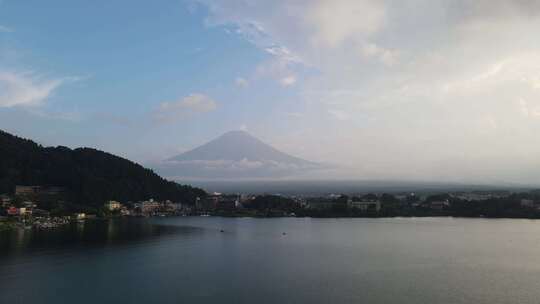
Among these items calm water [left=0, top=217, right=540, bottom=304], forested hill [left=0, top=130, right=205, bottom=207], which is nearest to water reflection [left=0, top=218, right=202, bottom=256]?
calm water [left=0, top=217, right=540, bottom=304]

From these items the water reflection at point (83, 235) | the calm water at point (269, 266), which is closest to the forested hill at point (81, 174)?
the water reflection at point (83, 235)

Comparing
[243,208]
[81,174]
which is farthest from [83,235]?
[243,208]

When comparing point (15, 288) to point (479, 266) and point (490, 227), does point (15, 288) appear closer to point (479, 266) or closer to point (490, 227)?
point (479, 266)

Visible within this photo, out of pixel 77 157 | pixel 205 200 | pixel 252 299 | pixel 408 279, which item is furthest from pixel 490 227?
pixel 77 157

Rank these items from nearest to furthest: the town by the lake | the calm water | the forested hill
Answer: the calm water < the town by the lake < the forested hill

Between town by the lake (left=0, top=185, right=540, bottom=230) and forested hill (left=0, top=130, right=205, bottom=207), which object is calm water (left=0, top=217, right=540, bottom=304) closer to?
town by the lake (left=0, top=185, right=540, bottom=230)

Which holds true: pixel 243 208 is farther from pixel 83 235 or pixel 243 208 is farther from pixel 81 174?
pixel 83 235
